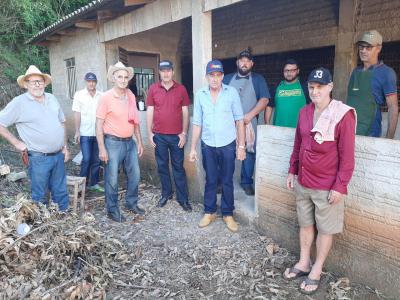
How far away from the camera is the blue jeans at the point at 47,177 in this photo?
3.96 m

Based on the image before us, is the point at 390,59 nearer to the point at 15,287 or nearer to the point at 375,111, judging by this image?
the point at 375,111

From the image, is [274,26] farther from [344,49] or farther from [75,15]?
[75,15]

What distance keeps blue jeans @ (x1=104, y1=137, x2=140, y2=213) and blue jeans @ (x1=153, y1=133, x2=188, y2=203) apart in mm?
340

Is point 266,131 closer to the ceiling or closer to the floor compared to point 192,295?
closer to the ceiling

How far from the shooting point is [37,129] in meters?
3.90

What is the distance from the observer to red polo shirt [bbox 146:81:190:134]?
4.62m

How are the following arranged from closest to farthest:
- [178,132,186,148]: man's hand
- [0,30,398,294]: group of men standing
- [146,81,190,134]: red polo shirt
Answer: [0,30,398,294]: group of men standing
[146,81,190,134]: red polo shirt
[178,132,186,148]: man's hand

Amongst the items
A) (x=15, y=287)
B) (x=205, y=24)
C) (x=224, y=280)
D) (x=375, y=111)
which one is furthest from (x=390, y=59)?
(x=15, y=287)

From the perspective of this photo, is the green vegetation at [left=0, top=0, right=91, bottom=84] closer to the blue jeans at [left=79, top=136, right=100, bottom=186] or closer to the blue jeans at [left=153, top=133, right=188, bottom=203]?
the blue jeans at [left=79, top=136, right=100, bottom=186]

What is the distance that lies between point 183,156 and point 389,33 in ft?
12.0

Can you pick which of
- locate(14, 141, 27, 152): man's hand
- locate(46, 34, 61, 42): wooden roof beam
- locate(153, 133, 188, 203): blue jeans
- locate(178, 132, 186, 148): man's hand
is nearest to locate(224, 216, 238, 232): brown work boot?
locate(153, 133, 188, 203): blue jeans

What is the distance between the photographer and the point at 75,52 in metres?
9.33

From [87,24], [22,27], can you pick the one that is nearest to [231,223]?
[87,24]

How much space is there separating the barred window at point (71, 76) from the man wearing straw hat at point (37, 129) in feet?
20.5
